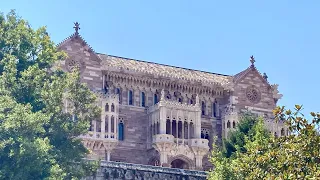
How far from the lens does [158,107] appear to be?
6028 cm

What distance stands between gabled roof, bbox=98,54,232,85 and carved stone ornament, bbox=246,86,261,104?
6.64ft

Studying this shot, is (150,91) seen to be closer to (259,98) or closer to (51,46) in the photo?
(259,98)

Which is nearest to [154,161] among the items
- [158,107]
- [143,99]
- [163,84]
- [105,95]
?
[158,107]

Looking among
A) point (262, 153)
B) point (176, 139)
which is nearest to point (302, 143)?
point (262, 153)

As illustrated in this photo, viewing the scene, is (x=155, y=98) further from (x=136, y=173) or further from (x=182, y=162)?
(x=136, y=173)

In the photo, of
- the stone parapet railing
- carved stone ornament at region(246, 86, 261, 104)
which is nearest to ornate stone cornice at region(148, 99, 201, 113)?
carved stone ornament at region(246, 86, 261, 104)

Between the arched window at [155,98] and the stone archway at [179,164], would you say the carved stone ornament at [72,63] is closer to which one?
the arched window at [155,98]

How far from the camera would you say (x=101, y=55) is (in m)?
61.7

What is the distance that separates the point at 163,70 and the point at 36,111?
25.3 m

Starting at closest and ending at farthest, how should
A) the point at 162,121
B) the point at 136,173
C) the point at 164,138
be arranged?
the point at 136,173
the point at 164,138
the point at 162,121

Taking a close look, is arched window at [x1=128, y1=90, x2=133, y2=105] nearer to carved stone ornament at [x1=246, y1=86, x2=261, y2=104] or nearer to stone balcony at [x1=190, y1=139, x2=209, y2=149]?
stone balcony at [x1=190, y1=139, x2=209, y2=149]

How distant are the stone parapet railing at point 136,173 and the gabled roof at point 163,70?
58.5 feet

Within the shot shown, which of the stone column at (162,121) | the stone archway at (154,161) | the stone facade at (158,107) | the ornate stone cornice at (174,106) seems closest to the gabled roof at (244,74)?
the stone facade at (158,107)

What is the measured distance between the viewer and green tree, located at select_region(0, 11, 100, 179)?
36.4m
